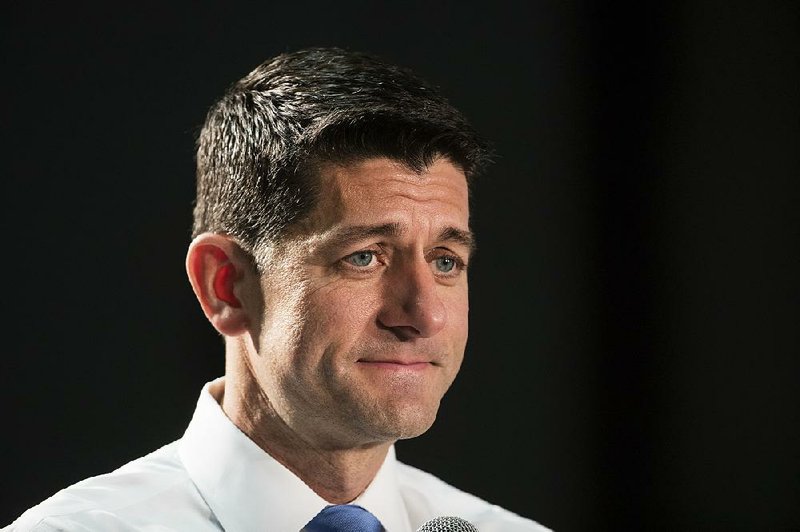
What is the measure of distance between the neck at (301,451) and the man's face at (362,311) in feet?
0.12

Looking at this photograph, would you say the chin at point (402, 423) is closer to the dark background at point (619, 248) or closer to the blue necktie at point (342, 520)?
the blue necktie at point (342, 520)

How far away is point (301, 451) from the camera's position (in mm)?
2045

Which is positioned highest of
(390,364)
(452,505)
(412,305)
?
(412,305)

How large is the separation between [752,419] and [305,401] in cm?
168

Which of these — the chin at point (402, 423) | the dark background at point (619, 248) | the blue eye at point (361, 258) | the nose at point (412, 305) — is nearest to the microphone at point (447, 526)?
the chin at point (402, 423)

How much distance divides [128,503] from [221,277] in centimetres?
45

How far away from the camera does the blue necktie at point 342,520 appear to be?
1977 millimetres

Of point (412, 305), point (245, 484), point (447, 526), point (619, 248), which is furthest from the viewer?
point (619, 248)

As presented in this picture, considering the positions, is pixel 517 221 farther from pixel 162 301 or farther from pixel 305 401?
pixel 305 401

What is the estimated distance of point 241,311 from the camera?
6.77ft

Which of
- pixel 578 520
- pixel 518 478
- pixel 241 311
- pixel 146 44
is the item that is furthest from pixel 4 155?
pixel 578 520

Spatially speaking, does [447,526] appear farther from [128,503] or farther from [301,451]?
[128,503]

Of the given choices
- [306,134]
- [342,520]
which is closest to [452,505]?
[342,520]

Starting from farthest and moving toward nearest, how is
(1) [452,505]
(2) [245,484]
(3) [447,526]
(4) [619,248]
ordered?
(4) [619,248], (1) [452,505], (2) [245,484], (3) [447,526]
